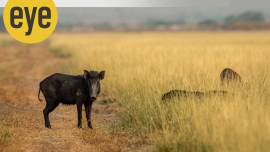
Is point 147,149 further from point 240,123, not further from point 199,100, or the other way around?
point 240,123

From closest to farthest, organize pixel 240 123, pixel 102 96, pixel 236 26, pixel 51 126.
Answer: pixel 240 123 < pixel 51 126 < pixel 102 96 < pixel 236 26

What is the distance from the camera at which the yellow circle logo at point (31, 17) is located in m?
17.2

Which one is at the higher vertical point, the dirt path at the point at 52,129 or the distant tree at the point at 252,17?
the distant tree at the point at 252,17

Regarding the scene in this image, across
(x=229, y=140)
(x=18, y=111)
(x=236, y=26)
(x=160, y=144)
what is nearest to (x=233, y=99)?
(x=160, y=144)

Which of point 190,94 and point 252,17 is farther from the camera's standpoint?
point 252,17

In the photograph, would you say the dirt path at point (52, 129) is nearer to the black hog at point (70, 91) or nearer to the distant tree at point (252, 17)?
the black hog at point (70, 91)

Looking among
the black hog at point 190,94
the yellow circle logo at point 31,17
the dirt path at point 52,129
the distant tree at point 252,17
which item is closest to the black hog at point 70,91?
the dirt path at point 52,129

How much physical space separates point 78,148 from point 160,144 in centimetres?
115

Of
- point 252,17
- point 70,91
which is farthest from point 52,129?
point 252,17

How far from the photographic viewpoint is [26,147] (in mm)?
7570

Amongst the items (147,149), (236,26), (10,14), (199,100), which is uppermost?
(236,26)

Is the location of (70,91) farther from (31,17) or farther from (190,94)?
(31,17)

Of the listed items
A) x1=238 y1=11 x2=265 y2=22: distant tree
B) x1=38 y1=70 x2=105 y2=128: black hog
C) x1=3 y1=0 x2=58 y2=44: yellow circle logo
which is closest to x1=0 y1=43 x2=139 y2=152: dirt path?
x1=38 y1=70 x2=105 y2=128: black hog

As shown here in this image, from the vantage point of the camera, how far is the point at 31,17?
60.0ft
